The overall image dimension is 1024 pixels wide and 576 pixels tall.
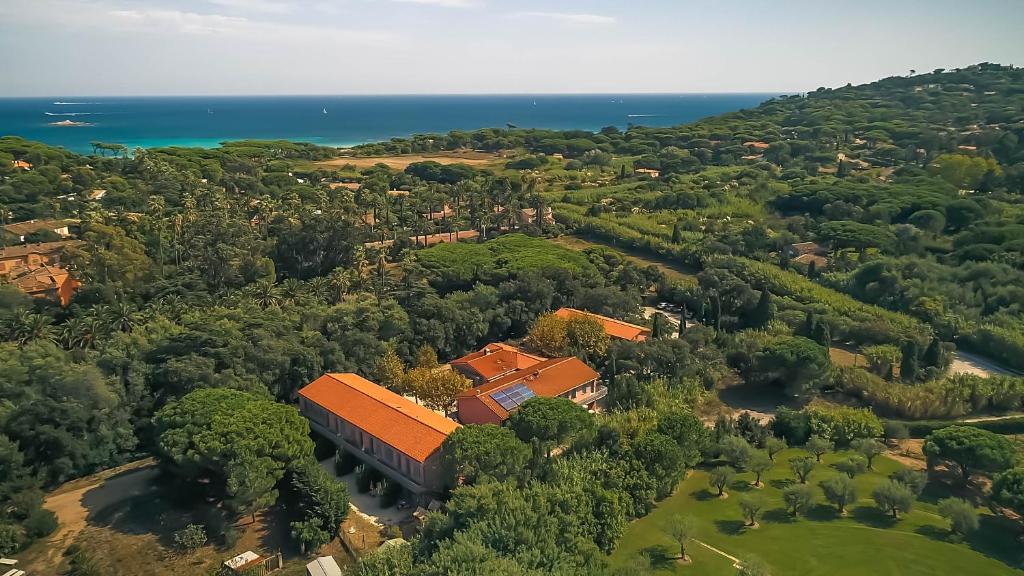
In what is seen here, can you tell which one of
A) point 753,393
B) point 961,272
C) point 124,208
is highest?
point 124,208

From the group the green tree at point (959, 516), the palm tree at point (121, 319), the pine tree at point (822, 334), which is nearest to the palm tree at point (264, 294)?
the palm tree at point (121, 319)

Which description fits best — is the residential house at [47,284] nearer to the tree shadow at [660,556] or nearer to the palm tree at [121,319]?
the palm tree at [121,319]

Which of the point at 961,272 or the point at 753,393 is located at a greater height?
the point at 961,272

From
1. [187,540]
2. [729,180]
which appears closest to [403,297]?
[187,540]

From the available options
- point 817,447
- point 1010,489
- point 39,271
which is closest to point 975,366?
point 1010,489

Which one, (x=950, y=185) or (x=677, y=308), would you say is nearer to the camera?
(x=677, y=308)

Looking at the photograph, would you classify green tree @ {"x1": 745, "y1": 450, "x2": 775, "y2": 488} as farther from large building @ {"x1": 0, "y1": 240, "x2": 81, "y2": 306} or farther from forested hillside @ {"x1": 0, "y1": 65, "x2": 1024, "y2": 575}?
large building @ {"x1": 0, "y1": 240, "x2": 81, "y2": 306}

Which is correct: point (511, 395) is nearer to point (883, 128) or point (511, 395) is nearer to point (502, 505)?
point (502, 505)
